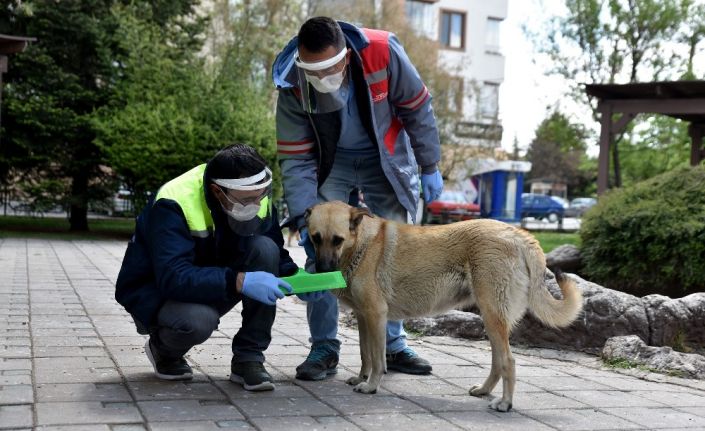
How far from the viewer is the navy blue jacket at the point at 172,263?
13.6 ft

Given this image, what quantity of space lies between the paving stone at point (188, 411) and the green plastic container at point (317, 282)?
70 centimetres

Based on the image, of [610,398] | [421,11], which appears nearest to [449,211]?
[421,11]

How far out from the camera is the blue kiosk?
134 feet

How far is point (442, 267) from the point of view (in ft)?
15.1

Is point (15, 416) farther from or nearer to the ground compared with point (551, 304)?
nearer to the ground

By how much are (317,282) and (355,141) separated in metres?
1.27

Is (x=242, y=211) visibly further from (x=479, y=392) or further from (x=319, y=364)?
(x=479, y=392)

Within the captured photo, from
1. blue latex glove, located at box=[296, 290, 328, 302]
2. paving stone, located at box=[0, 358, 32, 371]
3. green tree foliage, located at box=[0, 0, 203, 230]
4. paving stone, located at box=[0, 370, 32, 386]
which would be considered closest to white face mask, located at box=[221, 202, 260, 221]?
blue latex glove, located at box=[296, 290, 328, 302]

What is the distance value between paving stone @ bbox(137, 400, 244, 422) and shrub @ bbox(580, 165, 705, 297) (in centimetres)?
632

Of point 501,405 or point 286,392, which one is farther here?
point 286,392

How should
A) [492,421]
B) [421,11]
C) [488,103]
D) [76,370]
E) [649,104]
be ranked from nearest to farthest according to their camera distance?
[492,421]
[76,370]
[649,104]
[488,103]
[421,11]

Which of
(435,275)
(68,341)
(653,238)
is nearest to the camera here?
(435,275)

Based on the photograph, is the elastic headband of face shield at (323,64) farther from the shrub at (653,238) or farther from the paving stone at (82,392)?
the shrub at (653,238)

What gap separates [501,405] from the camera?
4.23 metres
